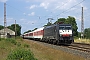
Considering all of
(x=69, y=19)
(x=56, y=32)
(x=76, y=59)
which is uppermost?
(x=69, y=19)

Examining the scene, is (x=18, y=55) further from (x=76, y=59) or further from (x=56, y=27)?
(x=56, y=27)

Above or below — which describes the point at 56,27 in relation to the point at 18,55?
above

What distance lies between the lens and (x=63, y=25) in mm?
33062

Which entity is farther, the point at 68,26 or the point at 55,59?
the point at 68,26

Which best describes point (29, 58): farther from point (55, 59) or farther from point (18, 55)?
point (55, 59)

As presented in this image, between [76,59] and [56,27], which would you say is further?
[56,27]

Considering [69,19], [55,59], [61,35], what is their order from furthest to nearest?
1. [69,19]
2. [61,35]
3. [55,59]

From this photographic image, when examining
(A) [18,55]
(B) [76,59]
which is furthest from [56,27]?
(A) [18,55]

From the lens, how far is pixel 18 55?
10.9m

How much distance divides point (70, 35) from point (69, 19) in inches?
3284

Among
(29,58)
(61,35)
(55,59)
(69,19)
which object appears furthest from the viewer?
(69,19)

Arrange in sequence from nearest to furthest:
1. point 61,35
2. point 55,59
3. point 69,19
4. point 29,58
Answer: point 29,58 → point 55,59 → point 61,35 → point 69,19

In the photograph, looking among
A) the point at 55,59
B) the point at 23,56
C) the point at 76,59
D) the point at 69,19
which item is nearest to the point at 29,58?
the point at 23,56

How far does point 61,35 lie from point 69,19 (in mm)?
83639
